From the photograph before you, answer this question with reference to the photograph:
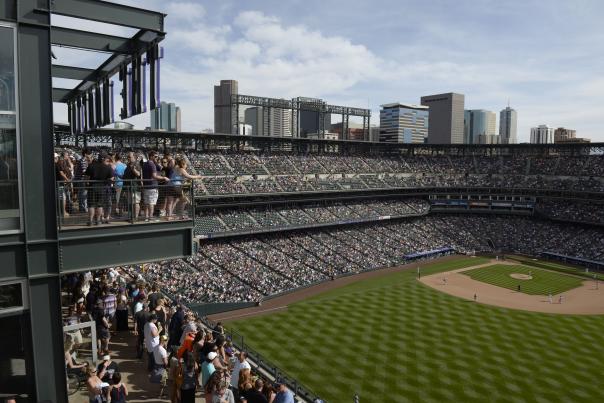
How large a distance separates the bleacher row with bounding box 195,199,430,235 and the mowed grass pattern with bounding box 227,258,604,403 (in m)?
13.6

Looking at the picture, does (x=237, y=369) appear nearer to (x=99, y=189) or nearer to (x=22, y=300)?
(x=99, y=189)

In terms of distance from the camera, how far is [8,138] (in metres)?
5.82

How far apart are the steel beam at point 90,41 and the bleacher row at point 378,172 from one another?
37.4 meters

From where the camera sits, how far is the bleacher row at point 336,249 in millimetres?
36969

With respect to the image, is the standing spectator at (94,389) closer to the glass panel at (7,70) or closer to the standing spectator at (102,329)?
the standing spectator at (102,329)

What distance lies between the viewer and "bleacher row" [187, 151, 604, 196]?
5306 centimetres

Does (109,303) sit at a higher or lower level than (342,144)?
lower

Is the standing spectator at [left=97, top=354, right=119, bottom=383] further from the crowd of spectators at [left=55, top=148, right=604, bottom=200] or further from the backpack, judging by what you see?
the crowd of spectators at [left=55, top=148, right=604, bottom=200]

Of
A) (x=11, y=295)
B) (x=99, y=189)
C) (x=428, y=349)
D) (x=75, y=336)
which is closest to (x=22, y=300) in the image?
(x=11, y=295)

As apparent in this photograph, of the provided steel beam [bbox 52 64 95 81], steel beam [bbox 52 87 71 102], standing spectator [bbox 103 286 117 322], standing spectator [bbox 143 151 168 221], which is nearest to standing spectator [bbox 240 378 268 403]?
standing spectator [bbox 143 151 168 221]

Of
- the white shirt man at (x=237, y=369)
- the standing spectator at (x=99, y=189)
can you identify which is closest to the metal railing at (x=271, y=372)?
the white shirt man at (x=237, y=369)

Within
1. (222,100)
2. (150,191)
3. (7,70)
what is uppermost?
(222,100)

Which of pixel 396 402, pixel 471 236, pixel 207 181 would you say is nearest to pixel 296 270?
pixel 207 181

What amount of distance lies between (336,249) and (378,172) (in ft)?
75.4
